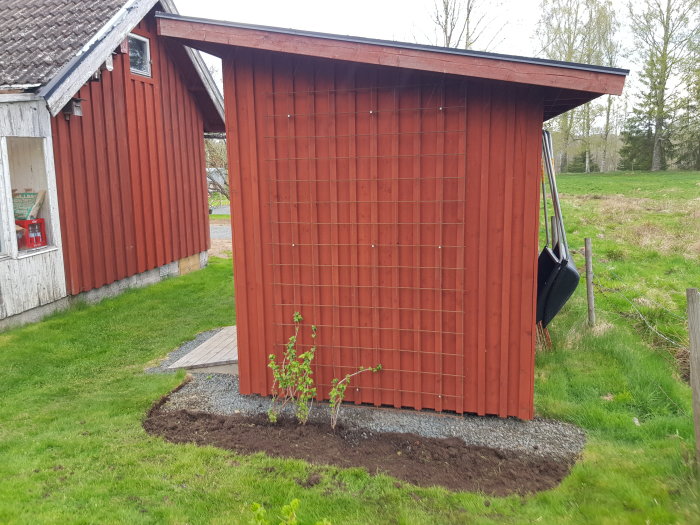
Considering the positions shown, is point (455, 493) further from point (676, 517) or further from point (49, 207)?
point (49, 207)

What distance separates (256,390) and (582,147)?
35.9 metres

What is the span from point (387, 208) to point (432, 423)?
70.7 inches

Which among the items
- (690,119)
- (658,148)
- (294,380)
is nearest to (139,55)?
(294,380)

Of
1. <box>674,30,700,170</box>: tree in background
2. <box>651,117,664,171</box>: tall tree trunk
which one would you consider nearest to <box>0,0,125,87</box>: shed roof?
<box>674,30,700,170</box>: tree in background

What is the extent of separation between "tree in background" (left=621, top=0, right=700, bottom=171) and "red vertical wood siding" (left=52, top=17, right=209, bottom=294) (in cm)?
3023

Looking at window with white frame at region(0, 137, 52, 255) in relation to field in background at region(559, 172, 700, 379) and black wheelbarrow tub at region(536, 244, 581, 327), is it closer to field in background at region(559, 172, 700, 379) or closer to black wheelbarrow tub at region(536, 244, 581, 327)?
black wheelbarrow tub at region(536, 244, 581, 327)

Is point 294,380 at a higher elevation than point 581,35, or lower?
lower

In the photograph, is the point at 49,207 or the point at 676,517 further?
the point at 49,207

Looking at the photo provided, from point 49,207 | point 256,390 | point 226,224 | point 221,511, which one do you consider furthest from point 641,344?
point 226,224

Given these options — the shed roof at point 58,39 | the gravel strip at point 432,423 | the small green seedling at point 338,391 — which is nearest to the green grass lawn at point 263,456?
the gravel strip at point 432,423

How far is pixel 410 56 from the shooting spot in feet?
13.3

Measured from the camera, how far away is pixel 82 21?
27.7ft

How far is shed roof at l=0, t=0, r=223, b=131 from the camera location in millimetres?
7195

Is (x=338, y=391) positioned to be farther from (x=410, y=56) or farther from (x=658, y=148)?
(x=658, y=148)
